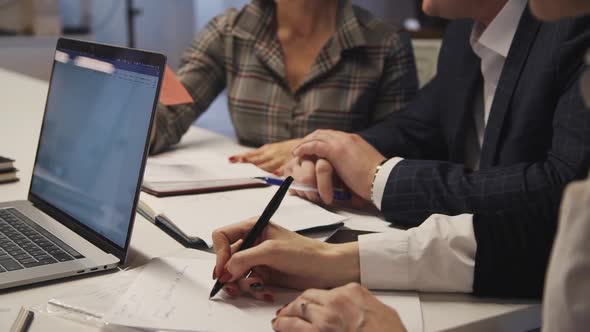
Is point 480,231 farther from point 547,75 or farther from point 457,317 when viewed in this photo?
point 547,75

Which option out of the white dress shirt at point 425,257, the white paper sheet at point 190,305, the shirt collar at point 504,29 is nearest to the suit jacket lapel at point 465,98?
the shirt collar at point 504,29

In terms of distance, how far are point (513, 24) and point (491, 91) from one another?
0.14 meters

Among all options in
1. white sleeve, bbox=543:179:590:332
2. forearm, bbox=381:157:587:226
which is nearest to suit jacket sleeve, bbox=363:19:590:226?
forearm, bbox=381:157:587:226

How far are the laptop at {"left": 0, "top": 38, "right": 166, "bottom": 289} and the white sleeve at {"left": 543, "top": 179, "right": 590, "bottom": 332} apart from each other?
1.67 ft

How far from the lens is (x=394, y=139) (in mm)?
1402

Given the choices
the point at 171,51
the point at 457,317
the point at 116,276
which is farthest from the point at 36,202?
the point at 171,51

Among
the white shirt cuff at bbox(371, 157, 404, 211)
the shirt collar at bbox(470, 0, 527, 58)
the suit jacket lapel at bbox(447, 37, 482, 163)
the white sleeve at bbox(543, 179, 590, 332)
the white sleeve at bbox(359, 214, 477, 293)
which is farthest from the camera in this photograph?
the suit jacket lapel at bbox(447, 37, 482, 163)

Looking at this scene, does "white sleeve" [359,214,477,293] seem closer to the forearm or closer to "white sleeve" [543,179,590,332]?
the forearm

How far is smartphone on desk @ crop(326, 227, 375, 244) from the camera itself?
973mm

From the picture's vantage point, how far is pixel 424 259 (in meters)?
0.83

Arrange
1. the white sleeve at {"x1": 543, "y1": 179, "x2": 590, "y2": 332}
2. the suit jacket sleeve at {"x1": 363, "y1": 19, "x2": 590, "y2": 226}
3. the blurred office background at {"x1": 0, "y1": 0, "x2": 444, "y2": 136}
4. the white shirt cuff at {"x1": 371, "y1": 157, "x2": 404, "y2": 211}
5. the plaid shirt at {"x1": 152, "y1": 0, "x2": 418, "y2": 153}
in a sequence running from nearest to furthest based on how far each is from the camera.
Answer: the white sleeve at {"x1": 543, "y1": 179, "x2": 590, "y2": 332} < the suit jacket sleeve at {"x1": 363, "y1": 19, "x2": 590, "y2": 226} < the white shirt cuff at {"x1": 371, "y1": 157, "x2": 404, "y2": 211} < the plaid shirt at {"x1": 152, "y1": 0, "x2": 418, "y2": 153} < the blurred office background at {"x1": 0, "y1": 0, "x2": 444, "y2": 136}

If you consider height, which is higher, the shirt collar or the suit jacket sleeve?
the shirt collar

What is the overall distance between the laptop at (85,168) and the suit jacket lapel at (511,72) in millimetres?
585

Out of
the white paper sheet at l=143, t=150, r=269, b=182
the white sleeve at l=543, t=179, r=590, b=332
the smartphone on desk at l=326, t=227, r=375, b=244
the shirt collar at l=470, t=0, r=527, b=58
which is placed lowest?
the white paper sheet at l=143, t=150, r=269, b=182
